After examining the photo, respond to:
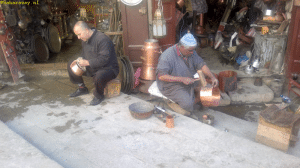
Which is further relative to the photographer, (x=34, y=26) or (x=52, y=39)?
(x=52, y=39)

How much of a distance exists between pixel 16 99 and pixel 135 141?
2.60 metres

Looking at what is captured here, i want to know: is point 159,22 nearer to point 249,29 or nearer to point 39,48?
point 249,29

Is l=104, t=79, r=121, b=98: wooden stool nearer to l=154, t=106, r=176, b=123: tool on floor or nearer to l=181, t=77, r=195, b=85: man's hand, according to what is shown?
l=154, t=106, r=176, b=123: tool on floor

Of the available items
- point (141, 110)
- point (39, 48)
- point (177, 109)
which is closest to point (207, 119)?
point (177, 109)

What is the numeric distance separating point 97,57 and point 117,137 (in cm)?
154

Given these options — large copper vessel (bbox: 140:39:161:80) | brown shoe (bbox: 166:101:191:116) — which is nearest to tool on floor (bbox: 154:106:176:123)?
brown shoe (bbox: 166:101:191:116)

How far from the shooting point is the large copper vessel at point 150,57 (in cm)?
489

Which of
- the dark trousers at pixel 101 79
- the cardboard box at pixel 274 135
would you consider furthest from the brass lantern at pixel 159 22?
the cardboard box at pixel 274 135

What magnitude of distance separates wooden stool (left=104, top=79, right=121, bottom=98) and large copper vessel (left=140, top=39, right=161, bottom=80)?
32.6 inches

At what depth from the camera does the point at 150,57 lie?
493 centimetres

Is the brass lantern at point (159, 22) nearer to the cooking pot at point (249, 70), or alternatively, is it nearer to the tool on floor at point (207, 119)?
the tool on floor at point (207, 119)

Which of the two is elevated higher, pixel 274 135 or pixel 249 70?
pixel 249 70

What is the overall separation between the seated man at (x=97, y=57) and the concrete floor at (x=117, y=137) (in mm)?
350

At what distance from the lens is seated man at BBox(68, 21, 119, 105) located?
399cm
